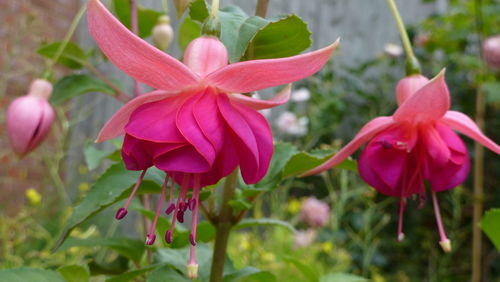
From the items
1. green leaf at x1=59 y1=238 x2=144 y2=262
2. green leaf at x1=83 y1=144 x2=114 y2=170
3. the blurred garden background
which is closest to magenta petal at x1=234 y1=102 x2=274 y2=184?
green leaf at x1=59 y1=238 x2=144 y2=262

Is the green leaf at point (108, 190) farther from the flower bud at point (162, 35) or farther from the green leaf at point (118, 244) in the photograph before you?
the flower bud at point (162, 35)

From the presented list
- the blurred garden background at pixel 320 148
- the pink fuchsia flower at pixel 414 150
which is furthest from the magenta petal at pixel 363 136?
the blurred garden background at pixel 320 148

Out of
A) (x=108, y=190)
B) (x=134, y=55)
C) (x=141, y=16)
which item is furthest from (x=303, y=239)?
(x=134, y=55)

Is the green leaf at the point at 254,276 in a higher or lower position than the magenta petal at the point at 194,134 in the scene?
lower

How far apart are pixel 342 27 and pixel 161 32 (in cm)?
231

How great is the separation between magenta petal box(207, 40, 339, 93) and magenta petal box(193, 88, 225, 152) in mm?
12

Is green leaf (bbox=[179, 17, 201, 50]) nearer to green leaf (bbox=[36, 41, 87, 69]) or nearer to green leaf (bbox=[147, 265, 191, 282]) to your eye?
green leaf (bbox=[36, 41, 87, 69])

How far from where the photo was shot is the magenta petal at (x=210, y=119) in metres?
0.29

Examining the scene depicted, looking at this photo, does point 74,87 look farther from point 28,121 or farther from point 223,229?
point 223,229

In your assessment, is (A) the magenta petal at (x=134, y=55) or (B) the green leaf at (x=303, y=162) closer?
(A) the magenta petal at (x=134, y=55)

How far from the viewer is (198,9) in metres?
0.36

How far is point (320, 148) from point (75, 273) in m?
1.10

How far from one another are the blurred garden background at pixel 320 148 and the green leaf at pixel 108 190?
2.58 feet

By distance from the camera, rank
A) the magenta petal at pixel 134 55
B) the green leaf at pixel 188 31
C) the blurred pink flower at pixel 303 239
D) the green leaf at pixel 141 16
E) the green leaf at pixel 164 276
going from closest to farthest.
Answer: the magenta petal at pixel 134 55
the green leaf at pixel 164 276
the green leaf at pixel 188 31
the green leaf at pixel 141 16
the blurred pink flower at pixel 303 239
